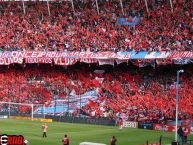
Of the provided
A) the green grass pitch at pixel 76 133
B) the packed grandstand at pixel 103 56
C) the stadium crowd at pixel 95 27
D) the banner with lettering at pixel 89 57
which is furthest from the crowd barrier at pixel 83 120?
the stadium crowd at pixel 95 27

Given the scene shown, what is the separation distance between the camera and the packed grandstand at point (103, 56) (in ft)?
176

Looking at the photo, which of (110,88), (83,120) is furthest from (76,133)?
(110,88)

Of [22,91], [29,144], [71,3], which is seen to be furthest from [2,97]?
[29,144]

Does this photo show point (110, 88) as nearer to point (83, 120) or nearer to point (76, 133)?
point (83, 120)

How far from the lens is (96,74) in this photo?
5994cm

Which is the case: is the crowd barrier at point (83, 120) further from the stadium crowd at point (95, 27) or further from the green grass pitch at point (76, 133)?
the stadium crowd at point (95, 27)

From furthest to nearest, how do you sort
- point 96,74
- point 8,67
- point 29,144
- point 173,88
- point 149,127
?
1. point 8,67
2. point 96,74
3. point 173,88
4. point 149,127
5. point 29,144

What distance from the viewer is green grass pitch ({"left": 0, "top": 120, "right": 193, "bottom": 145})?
1510 inches

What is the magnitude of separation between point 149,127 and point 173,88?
7236mm

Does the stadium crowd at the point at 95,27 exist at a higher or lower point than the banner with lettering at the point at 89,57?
higher

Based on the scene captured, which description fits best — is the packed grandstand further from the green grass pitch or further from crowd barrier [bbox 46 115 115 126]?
the green grass pitch

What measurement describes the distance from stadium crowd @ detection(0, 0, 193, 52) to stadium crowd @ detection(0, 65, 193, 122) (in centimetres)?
311

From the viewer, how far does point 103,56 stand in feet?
184

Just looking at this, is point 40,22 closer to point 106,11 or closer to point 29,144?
point 106,11
